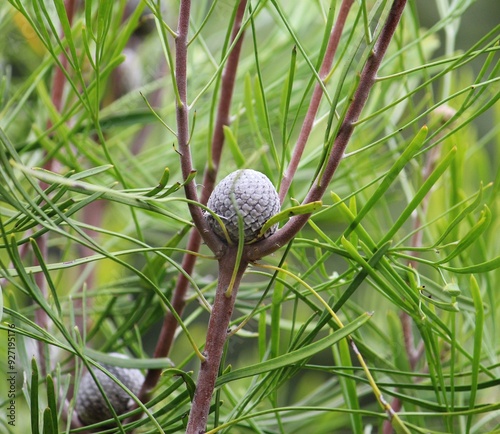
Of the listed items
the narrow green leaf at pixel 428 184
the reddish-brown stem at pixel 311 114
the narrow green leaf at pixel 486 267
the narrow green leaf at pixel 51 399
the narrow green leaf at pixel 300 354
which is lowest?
the narrow green leaf at pixel 300 354

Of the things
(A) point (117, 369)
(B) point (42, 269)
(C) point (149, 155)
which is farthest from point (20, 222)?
(C) point (149, 155)

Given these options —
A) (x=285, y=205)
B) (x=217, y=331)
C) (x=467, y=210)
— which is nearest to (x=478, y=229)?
(x=467, y=210)

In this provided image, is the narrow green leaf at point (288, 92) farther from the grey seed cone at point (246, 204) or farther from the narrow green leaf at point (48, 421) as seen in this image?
the narrow green leaf at point (48, 421)

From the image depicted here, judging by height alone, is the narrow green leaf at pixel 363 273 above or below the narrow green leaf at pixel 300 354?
above

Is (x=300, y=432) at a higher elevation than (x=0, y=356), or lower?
lower

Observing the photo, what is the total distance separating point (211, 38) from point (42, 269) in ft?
1.97

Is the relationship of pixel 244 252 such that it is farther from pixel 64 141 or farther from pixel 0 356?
pixel 0 356

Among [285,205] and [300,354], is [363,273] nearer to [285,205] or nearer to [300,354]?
[300,354]

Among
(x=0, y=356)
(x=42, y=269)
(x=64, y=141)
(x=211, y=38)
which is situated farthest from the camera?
(x=211, y=38)

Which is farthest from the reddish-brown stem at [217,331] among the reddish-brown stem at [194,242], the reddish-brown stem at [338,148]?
the reddish-brown stem at [194,242]

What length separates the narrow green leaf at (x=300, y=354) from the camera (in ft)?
0.82

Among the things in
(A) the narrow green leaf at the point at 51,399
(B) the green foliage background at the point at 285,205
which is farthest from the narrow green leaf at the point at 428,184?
(A) the narrow green leaf at the point at 51,399

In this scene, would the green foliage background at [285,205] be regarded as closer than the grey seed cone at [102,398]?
Yes

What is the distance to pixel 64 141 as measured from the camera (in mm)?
408
